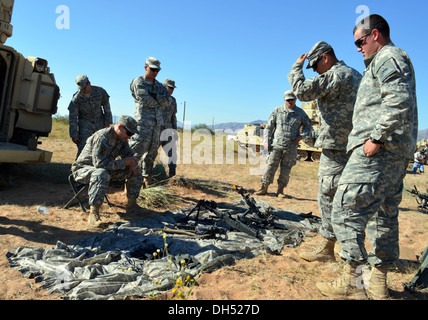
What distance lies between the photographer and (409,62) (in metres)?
2.41

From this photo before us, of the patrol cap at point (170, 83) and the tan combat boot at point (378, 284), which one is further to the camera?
the patrol cap at point (170, 83)

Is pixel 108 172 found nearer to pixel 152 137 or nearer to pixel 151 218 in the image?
pixel 151 218

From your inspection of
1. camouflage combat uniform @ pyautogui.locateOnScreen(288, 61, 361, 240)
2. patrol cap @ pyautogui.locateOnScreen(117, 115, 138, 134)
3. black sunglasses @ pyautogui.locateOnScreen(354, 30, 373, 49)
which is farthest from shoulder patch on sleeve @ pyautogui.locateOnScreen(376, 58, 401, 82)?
patrol cap @ pyautogui.locateOnScreen(117, 115, 138, 134)

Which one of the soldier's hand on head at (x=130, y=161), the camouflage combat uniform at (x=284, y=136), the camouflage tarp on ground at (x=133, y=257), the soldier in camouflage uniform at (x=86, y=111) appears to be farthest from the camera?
the camouflage combat uniform at (x=284, y=136)

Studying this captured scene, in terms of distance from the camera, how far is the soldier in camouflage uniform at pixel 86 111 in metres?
5.83

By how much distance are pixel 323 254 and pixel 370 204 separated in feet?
3.86

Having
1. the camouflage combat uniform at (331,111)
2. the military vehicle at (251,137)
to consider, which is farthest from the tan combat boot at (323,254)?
the military vehicle at (251,137)

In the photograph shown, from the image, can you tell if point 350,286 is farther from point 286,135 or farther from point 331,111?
point 286,135

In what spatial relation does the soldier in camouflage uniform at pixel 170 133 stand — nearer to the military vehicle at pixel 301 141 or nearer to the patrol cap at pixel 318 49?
the patrol cap at pixel 318 49

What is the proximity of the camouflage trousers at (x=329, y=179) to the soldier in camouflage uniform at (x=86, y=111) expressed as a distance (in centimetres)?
429

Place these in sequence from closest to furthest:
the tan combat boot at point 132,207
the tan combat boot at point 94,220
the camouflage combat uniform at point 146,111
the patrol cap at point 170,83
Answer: the tan combat boot at point 94,220 < the tan combat boot at point 132,207 < the camouflage combat uniform at point 146,111 < the patrol cap at point 170,83

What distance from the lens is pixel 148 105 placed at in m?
5.66
